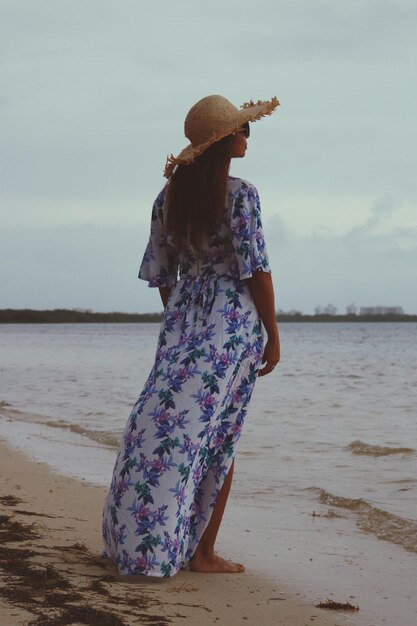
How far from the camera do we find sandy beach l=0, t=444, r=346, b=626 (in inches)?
119

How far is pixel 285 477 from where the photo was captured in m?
7.04

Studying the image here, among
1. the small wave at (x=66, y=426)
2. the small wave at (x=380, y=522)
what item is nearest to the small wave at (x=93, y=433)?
the small wave at (x=66, y=426)

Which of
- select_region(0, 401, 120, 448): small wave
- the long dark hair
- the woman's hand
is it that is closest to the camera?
the long dark hair

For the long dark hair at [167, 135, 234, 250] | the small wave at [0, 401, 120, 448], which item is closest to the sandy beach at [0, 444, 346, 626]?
the long dark hair at [167, 135, 234, 250]

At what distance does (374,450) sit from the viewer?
330 inches

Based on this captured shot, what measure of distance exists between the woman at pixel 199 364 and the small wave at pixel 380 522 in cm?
147

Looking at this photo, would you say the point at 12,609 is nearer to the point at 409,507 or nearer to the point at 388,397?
the point at 409,507

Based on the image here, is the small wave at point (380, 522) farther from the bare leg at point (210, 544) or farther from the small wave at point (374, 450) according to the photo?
the small wave at point (374, 450)

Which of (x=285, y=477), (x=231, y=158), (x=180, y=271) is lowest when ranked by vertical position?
(x=285, y=477)

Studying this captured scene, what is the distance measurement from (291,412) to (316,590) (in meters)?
8.30

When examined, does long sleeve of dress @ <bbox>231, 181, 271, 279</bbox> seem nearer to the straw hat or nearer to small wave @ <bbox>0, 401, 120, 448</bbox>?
the straw hat

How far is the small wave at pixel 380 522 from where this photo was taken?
197 inches

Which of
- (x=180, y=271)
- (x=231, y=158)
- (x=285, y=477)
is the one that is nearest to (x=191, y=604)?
(x=180, y=271)

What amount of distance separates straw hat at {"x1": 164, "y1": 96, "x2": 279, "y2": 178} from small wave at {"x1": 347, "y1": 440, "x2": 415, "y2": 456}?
16.7ft
